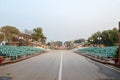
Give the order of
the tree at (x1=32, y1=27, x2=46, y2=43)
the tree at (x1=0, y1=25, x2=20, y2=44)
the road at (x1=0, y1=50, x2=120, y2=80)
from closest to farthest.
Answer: the road at (x1=0, y1=50, x2=120, y2=80)
the tree at (x1=0, y1=25, x2=20, y2=44)
the tree at (x1=32, y1=27, x2=46, y2=43)

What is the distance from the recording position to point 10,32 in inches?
4860

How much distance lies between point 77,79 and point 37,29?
125m

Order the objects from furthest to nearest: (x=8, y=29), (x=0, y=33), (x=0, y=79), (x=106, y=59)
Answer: (x=8, y=29), (x=0, y=33), (x=106, y=59), (x=0, y=79)

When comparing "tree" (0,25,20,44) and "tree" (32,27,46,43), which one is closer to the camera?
"tree" (0,25,20,44)

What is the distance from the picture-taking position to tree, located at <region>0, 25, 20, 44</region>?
118831mm

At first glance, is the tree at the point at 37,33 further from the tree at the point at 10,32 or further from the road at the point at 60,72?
the road at the point at 60,72

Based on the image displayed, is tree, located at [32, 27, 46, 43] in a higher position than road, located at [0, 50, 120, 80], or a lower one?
higher

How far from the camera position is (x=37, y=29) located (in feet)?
461

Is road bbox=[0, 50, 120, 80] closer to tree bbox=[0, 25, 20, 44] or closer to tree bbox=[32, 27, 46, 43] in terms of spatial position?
tree bbox=[0, 25, 20, 44]

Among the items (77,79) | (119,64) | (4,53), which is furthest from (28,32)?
(77,79)

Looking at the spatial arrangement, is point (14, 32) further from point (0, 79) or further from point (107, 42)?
point (0, 79)

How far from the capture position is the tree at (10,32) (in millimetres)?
118831

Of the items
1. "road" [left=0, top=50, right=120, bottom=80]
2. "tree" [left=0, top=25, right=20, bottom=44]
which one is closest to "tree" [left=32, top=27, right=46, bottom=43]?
"tree" [left=0, top=25, right=20, bottom=44]

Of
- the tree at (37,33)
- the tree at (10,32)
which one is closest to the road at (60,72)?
the tree at (10,32)
